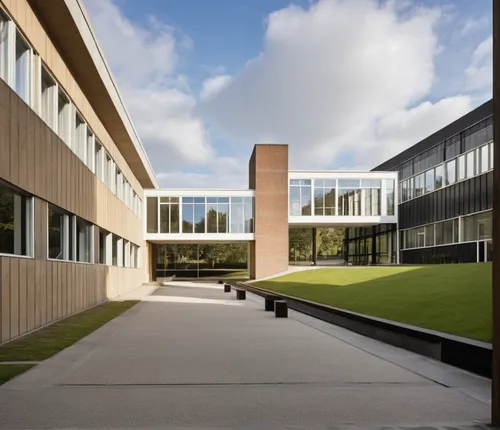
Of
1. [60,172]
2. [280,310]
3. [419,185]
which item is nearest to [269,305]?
[280,310]

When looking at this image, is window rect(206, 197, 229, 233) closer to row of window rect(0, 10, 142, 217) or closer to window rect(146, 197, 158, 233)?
window rect(146, 197, 158, 233)

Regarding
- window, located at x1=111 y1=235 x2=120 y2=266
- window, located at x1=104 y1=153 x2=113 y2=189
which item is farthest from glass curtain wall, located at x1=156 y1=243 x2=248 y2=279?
window, located at x1=104 y1=153 x2=113 y2=189

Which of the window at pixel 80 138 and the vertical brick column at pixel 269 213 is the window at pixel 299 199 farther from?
the window at pixel 80 138

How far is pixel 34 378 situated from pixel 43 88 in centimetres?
1016

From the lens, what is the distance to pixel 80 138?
20016mm

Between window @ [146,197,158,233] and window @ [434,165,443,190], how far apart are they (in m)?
23.1

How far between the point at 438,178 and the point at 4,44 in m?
37.6

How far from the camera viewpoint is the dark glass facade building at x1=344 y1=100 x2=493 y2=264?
36312 millimetres

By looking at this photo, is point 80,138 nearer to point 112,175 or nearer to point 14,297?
point 112,175

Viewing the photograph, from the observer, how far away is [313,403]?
20.6ft

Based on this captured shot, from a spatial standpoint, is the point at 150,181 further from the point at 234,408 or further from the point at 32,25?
the point at 234,408

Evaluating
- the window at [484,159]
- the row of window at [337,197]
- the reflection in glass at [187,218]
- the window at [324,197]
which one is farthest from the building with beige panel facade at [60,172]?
the window at [484,159]

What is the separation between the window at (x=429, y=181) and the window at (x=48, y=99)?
35.0m

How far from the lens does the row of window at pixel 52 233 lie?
11.9 metres
